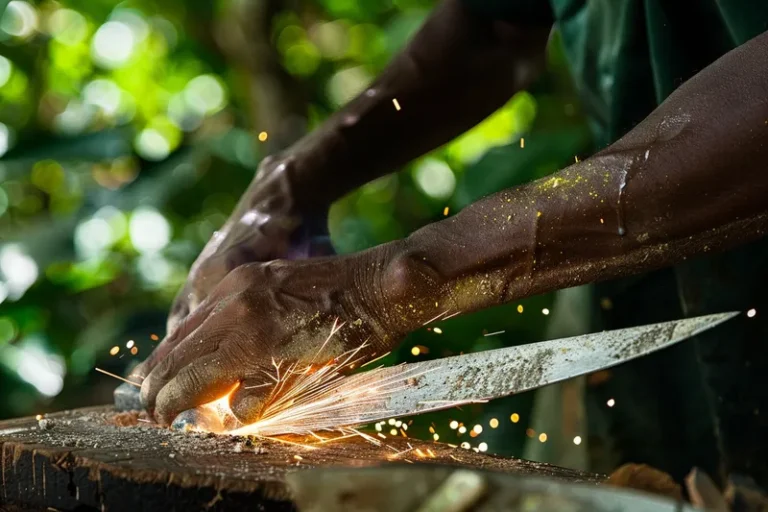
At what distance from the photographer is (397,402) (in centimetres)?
135

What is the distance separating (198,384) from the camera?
1.35 meters

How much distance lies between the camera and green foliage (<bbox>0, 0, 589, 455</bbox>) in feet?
9.89

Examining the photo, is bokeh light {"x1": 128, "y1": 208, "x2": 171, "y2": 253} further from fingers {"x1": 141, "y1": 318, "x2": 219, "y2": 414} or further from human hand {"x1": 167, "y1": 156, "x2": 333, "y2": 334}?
fingers {"x1": 141, "y1": 318, "x2": 219, "y2": 414}

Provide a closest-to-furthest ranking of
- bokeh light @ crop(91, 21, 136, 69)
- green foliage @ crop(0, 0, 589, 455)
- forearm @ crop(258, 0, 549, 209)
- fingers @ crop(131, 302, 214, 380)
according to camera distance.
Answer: fingers @ crop(131, 302, 214, 380) < forearm @ crop(258, 0, 549, 209) < green foliage @ crop(0, 0, 589, 455) < bokeh light @ crop(91, 21, 136, 69)

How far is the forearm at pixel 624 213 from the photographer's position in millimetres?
1159

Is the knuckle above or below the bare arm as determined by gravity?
below

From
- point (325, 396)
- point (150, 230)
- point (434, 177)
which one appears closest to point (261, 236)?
point (325, 396)

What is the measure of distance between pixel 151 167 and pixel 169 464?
8.42 feet

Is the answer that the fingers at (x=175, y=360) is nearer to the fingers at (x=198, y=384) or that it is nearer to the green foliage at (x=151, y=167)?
the fingers at (x=198, y=384)

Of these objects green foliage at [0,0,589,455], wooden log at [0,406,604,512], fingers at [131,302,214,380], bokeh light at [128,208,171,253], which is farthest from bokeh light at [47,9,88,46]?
wooden log at [0,406,604,512]

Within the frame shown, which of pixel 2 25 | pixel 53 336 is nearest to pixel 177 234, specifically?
pixel 53 336

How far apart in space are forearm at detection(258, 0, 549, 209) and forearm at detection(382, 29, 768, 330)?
0.69 m

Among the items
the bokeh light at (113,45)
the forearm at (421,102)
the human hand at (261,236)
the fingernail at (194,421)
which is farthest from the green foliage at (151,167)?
the fingernail at (194,421)

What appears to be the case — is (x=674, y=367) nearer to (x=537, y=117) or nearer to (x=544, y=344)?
(x=544, y=344)
